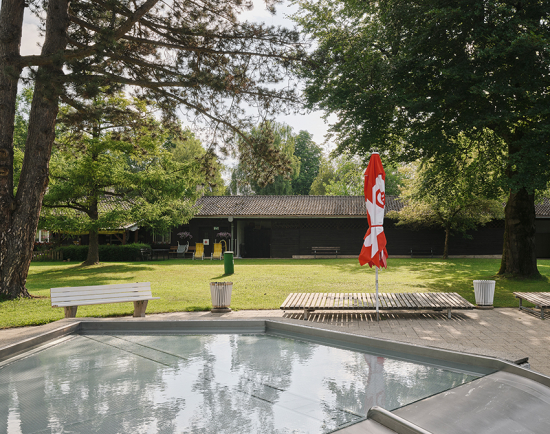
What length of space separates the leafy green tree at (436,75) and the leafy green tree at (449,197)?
77.9 inches

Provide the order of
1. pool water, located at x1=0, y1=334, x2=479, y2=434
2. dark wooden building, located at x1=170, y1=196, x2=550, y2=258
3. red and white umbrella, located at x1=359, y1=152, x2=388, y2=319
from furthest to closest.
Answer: dark wooden building, located at x1=170, y1=196, x2=550, y2=258
red and white umbrella, located at x1=359, y1=152, x2=388, y2=319
pool water, located at x1=0, y1=334, x2=479, y2=434

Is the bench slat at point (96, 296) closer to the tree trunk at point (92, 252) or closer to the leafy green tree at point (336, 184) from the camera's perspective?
the tree trunk at point (92, 252)

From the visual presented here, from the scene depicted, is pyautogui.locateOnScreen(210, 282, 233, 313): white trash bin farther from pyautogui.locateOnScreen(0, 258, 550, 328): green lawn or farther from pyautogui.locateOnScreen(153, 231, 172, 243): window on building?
pyautogui.locateOnScreen(153, 231, 172, 243): window on building

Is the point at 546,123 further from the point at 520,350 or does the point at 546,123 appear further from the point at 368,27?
the point at 520,350

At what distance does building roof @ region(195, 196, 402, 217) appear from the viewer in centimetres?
2697

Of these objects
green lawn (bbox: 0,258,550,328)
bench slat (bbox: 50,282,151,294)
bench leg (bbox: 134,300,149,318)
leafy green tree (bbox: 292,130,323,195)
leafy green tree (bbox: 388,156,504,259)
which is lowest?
green lawn (bbox: 0,258,550,328)

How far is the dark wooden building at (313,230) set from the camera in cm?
2639

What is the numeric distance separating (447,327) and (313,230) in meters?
20.4

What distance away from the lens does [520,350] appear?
5.60 m

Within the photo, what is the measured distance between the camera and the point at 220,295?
27.6ft

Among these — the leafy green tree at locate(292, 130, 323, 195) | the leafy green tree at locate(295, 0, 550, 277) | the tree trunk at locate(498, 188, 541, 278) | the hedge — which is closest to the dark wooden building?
the hedge

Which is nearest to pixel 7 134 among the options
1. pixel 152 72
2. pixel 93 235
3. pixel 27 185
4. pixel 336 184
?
pixel 27 185

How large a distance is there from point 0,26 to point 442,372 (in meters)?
11.4

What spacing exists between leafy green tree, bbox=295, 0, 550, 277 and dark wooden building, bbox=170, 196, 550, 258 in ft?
44.6
